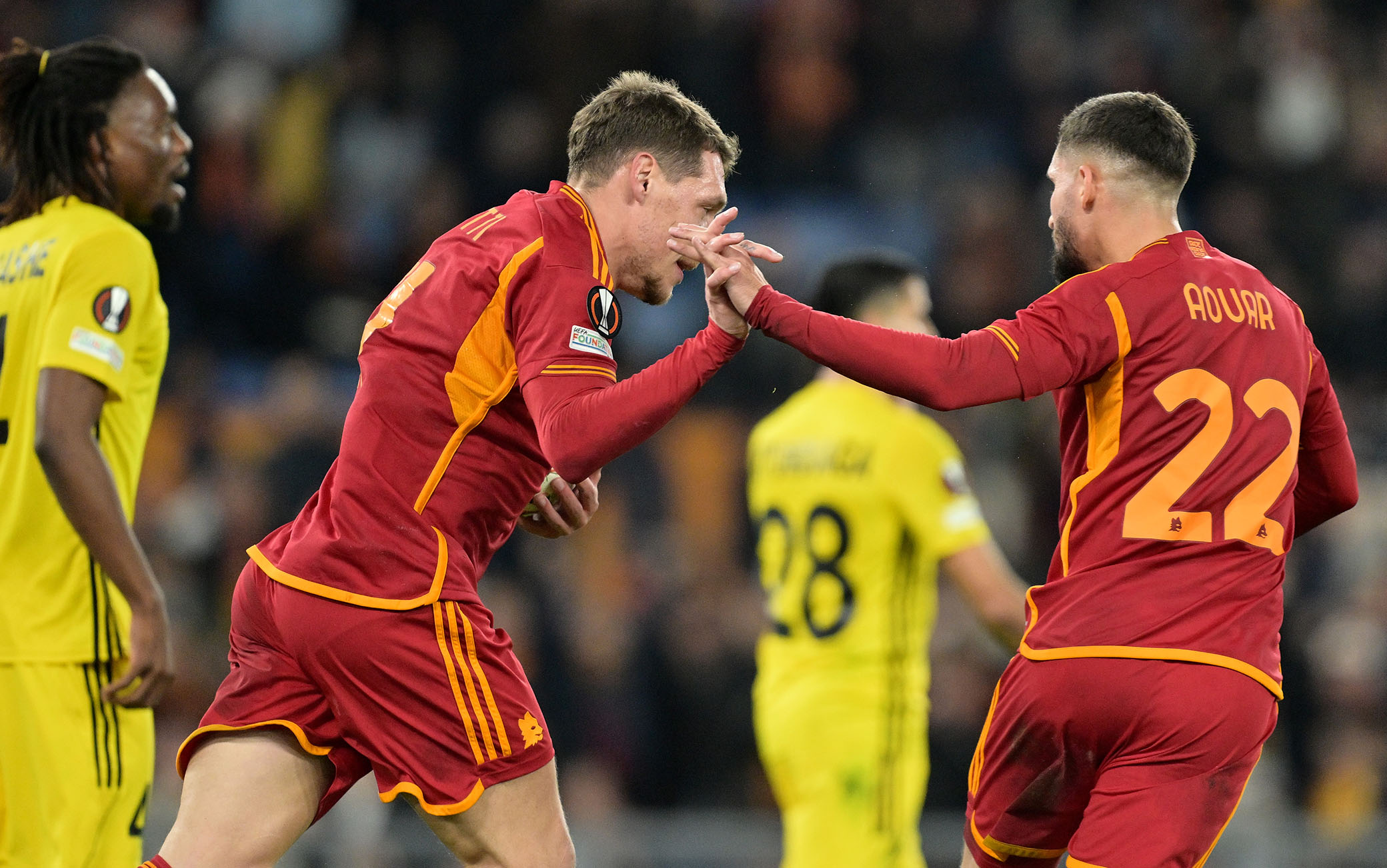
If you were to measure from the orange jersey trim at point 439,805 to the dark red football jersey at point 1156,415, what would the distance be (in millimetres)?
1308

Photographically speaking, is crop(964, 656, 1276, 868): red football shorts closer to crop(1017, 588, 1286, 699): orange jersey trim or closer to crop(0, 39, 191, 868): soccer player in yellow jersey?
crop(1017, 588, 1286, 699): orange jersey trim

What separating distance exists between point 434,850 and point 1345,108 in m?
8.25

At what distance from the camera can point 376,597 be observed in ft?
12.7

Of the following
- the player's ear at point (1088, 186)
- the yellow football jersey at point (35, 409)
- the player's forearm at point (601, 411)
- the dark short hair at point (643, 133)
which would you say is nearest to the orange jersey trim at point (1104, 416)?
the player's ear at point (1088, 186)

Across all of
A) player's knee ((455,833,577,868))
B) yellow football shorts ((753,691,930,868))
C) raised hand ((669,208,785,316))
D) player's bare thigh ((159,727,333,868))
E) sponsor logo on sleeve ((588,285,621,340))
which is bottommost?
yellow football shorts ((753,691,930,868))

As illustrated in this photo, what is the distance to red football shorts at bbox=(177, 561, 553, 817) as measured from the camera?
3852mm

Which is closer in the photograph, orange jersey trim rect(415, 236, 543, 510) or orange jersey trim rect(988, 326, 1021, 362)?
orange jersey trim rect(988, 326, 1021, 362)

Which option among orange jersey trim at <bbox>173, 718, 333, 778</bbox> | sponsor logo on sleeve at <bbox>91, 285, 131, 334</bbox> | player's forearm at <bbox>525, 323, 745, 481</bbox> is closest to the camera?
player's forearm at <bbox>525, 323, 745, 481</bbox>

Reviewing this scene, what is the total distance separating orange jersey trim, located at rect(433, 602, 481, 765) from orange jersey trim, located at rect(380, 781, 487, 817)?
0.07 m

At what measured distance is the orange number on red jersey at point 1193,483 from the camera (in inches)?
152

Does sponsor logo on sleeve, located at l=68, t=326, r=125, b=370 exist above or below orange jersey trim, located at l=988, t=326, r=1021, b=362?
below

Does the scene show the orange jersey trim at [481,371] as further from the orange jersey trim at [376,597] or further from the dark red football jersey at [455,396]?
the orange jersey trim at [376,597]

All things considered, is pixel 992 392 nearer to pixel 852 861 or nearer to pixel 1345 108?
pixel 852 861

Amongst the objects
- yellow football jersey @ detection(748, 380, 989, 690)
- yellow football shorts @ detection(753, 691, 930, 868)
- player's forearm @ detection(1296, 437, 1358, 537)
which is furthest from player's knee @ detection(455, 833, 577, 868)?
yellow football jersey @ detection(748, 380, 989, 690)
